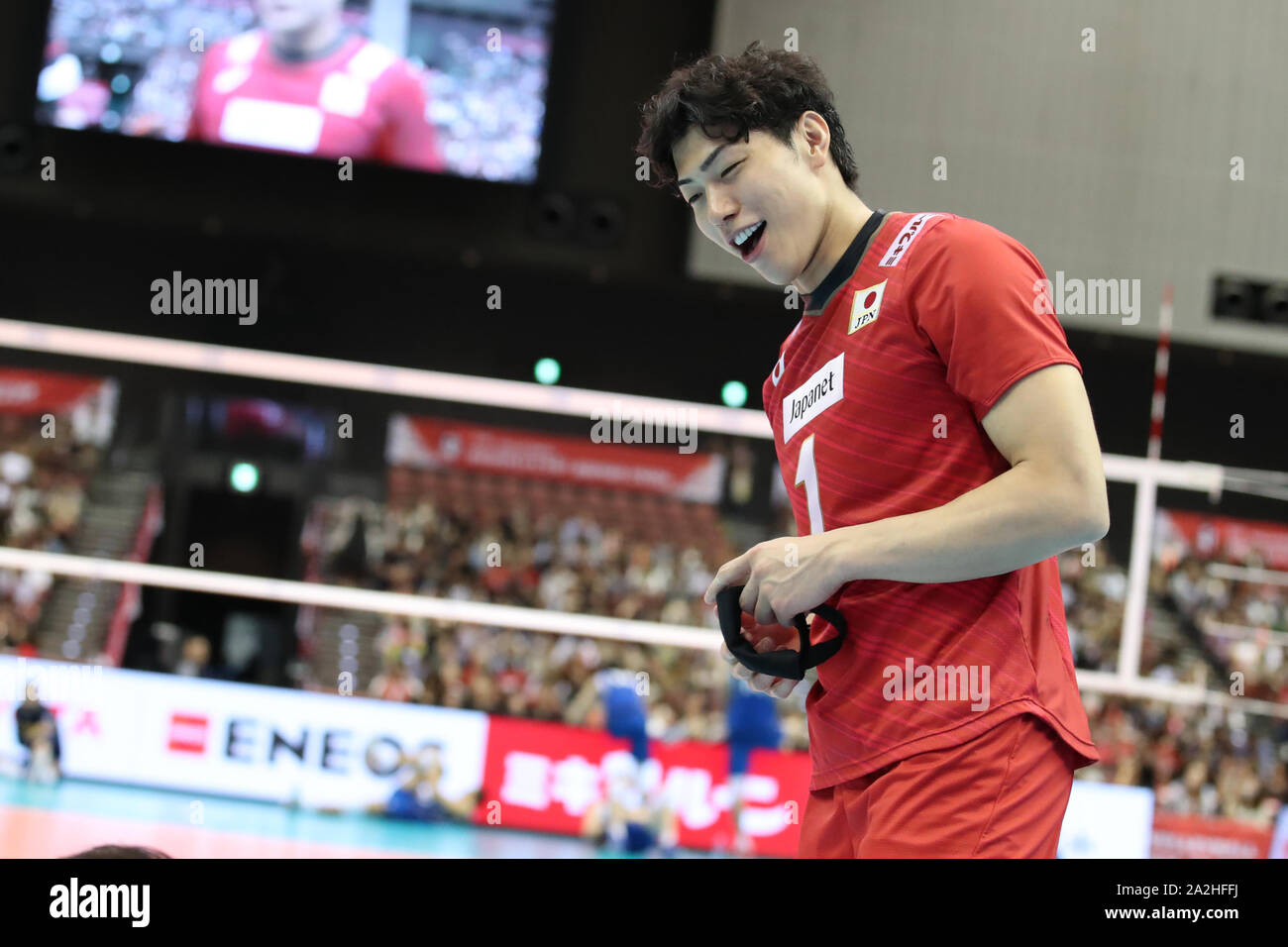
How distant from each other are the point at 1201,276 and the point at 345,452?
6964mm

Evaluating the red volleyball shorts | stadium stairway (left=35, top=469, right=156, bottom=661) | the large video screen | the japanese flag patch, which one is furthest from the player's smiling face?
stadium stairway (left=35, top=469, right=156, bottom=661)

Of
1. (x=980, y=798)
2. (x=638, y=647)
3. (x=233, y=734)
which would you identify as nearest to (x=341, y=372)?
Result: (x=233, y=734)

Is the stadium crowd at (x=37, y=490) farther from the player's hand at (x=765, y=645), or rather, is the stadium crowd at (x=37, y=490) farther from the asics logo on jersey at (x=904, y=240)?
the asics logo on jersey at (x=904, y=240)

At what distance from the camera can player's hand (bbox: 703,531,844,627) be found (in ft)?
4.25

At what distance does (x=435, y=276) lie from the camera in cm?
926

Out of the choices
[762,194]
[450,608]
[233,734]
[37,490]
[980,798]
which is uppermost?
[762,194]

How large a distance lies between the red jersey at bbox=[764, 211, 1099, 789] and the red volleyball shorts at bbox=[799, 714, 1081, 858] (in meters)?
0.02

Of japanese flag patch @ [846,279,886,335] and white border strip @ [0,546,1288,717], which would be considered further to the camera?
white border strip @ [0,546,1288,717]

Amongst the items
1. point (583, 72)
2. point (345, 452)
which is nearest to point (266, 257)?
point (345, 452)

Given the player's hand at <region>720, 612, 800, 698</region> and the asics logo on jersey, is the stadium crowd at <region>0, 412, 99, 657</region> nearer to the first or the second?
the player's hand at <region>720, 612, 800, 698</region>

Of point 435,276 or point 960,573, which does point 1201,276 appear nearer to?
point 435,276

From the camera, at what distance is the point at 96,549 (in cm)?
1064

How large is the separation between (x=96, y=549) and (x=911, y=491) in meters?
10.6

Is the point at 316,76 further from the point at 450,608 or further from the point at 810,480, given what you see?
the point at 810,480
